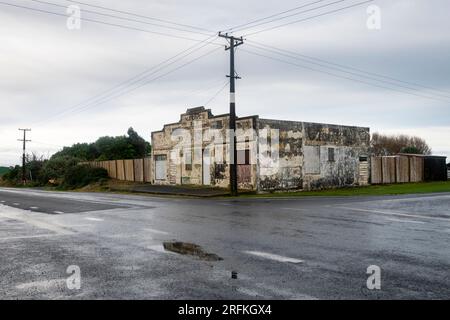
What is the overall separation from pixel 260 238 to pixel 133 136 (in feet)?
253

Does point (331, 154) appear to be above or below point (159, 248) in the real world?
above

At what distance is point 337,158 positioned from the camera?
36.9 m

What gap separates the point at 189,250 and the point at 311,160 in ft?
91.1

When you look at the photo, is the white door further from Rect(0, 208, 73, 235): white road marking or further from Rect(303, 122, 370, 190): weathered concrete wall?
Rect(0, 208, 73, 235): white road marking

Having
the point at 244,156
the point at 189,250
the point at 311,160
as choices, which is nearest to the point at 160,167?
the point at 244,156

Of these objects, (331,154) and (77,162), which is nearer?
(331,154)

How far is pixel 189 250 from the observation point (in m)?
8.13

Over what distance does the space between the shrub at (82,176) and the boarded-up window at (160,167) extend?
26.5ft

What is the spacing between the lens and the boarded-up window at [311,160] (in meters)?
34.5

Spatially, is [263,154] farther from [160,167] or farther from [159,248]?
[159,248]

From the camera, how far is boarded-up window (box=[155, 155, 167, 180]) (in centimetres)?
4000

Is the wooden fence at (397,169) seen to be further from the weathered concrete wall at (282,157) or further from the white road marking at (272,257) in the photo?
the white road marking at (272,257)
